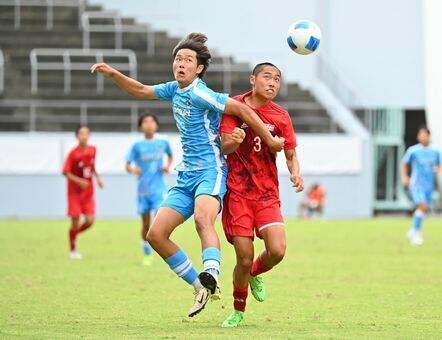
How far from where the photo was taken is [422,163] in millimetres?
22531

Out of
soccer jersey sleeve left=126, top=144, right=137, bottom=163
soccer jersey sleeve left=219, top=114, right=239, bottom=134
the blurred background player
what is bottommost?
the blurred background player

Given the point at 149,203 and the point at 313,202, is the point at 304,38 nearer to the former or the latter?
the point at 149,203

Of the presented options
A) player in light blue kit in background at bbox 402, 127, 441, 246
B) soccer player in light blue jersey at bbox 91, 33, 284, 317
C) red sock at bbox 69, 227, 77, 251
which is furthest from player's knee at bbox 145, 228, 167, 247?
player in light blue kit in background at bbox 402, 127, 441, 246

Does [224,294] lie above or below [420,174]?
below

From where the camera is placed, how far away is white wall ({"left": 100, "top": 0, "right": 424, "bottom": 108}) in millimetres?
41000

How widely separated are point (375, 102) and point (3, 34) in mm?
13441

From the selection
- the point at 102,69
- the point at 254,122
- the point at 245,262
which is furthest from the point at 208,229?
the point at 102,69

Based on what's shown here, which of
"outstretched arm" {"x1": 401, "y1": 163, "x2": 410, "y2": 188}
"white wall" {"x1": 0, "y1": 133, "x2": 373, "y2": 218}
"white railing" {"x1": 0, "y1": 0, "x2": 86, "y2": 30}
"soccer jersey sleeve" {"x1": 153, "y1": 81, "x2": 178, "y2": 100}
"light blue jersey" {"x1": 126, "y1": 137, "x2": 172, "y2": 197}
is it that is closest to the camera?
"soccer jersey sleeve" {"x1": 153, "y1": 81, "x2": 178, "y2": 100}

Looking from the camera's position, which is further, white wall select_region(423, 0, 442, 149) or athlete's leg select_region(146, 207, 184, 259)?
white wall select_region(423, 0, 442, 149)

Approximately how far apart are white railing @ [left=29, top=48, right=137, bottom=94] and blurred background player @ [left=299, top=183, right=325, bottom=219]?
7.02 m

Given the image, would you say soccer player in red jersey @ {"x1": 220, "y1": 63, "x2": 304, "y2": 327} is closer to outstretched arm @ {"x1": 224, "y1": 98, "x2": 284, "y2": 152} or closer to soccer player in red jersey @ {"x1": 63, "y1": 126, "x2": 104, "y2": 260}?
outstretched arm @ {"x1": 224, "y1": 98, "x2": 284, "y2": 152}

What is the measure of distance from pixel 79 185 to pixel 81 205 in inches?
17.7

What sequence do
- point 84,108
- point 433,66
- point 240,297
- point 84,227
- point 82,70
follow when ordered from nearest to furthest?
point 240,297
point 84,227
point 84,108
point 82,70
point 433,66

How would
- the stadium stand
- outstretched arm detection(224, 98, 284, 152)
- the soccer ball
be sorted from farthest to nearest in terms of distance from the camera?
the stadium stand → the soccer ball → outstretched arm detection(224, 98, 284, 152)
